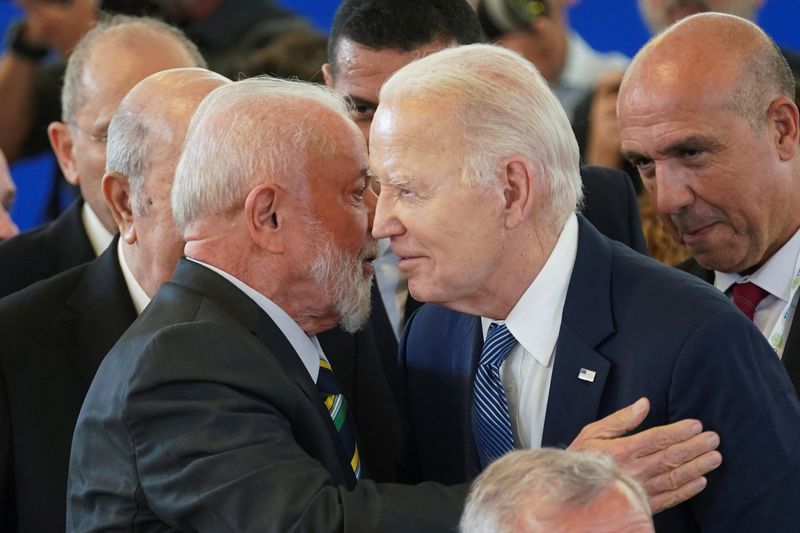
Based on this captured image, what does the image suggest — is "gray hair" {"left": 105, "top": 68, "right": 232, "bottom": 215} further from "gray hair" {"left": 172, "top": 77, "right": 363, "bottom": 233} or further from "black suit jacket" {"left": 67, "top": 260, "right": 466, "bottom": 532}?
"black suit jacket" {"left": 67, "top": 260, "right": 466, "bottom": 532}

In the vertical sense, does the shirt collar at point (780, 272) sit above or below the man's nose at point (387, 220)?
below

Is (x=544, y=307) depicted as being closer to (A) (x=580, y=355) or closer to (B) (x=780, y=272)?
(A) (x=580, y=355)

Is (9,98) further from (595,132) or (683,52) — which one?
(683,52)

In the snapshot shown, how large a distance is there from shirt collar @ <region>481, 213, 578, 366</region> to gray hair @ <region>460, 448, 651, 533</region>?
645 millimetres

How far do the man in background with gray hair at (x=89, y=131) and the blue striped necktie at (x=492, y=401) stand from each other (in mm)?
1548

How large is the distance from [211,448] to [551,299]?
79 centimetres

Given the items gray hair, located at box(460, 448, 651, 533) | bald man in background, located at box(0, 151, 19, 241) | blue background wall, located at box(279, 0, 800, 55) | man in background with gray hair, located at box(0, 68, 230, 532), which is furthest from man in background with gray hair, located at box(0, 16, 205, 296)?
gray hair, located at box(460, 448, 651, 533)

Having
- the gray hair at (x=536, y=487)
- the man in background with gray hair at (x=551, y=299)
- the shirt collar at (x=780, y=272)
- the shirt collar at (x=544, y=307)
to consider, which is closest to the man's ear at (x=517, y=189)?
the man in background with gray hair at (x=551, y=299)

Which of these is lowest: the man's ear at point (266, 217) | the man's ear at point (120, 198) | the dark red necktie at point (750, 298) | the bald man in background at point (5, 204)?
the bald man in background at point (5, 204)

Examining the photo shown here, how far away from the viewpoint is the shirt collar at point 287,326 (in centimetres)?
278

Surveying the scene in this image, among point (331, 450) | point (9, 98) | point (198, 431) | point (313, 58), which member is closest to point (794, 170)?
point (331, 450)

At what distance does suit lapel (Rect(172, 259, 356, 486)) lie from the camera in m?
2.70

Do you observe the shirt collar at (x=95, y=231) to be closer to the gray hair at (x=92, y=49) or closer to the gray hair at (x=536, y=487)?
the gray hair at (x=92, y=49)

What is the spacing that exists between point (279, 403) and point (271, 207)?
440mm
